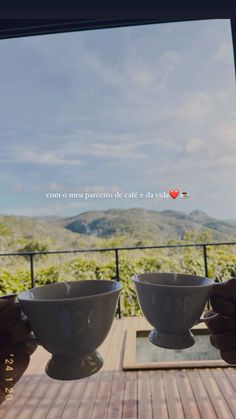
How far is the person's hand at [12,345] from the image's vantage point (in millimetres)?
302

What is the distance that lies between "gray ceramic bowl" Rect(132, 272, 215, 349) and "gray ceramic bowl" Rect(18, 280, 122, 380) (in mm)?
39

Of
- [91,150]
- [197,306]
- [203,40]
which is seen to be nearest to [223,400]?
[197,306]

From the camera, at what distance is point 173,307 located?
0.30 m

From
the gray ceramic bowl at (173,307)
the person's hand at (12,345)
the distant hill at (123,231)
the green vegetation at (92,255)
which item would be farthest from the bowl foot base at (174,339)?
the distant hill at (123,231)

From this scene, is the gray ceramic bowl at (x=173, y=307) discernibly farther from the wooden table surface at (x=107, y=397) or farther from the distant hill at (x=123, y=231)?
the distant hill at (x=123, y=231)

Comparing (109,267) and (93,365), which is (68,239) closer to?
(109,267)

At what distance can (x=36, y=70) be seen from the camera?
819 mm

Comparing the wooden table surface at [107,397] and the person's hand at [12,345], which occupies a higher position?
the person's hand at [12,345]

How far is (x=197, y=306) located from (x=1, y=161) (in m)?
0.76

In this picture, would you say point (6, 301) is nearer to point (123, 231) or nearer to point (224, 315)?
point (224, 315)

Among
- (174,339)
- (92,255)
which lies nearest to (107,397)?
(92,255)

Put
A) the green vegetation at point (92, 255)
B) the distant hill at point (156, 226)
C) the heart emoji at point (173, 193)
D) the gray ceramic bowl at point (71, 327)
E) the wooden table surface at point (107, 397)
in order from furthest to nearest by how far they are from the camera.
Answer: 1. the distant hill at point (156, 226)
2. the green vegetation at point (92, 255)
3. the heart emoji at point (173, 193)
4. the wooden table surface at point (107, 397)
5. the gray ceramic bowl at point (71, 327)

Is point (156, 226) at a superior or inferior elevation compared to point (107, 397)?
superior

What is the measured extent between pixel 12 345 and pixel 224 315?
24cm
